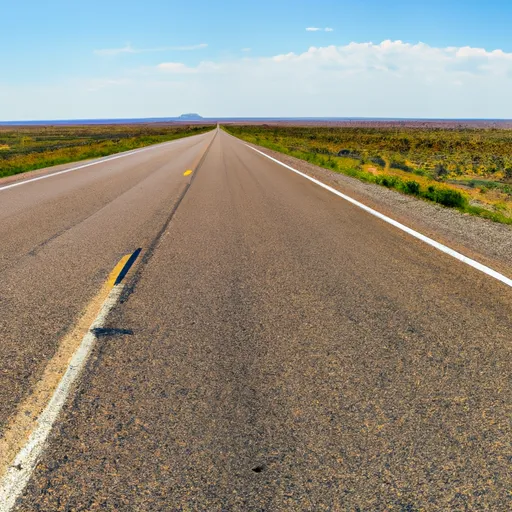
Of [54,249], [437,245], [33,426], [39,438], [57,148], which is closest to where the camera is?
[39,438]

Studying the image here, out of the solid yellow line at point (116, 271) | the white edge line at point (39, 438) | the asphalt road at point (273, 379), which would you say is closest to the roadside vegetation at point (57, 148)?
the solid yellow line at point (116, 271)

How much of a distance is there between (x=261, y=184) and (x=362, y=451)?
12.9m

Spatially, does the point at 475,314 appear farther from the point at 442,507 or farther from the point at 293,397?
the point at 442,507

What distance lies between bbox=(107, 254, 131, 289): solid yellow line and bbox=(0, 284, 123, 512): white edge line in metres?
1.43

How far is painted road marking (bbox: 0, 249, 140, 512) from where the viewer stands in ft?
8.12

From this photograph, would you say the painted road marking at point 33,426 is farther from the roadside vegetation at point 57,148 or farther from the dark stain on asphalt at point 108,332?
the roadside vegetation at point 57,148

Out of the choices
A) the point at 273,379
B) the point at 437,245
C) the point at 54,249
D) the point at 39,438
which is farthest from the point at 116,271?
the point at 437,245

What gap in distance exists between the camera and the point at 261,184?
15.2 metres

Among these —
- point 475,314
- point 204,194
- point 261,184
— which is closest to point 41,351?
point 475,314

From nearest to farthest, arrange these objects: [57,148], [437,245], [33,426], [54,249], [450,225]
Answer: [33,426] < [54,249] < [437,245] < [450,225] < [57,148]

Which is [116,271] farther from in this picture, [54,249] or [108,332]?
[108,332]

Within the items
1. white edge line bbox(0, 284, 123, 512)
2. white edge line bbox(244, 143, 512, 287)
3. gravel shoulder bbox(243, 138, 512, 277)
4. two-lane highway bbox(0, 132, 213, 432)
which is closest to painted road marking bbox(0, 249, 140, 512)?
white edge line bbox(0, 284, 123, 512)

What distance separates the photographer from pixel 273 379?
3467mm

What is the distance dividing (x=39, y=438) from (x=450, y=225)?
26.8 ft
